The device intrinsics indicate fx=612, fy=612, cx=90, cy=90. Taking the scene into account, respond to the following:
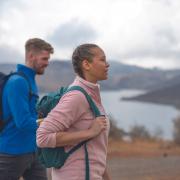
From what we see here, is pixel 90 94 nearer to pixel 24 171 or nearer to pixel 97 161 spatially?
pixel 97 161

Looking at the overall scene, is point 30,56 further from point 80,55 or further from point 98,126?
point 98,126

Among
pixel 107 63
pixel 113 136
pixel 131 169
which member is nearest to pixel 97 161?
pixel 107 63

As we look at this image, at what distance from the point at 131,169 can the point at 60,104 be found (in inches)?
436

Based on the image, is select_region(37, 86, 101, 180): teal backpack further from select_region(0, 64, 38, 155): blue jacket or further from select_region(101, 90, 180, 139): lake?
select_region(0, 64, 38, 155): blue jacket

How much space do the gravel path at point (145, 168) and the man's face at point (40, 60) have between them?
7.71m

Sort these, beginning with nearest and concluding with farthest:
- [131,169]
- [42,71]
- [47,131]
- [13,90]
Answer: [47,131] → [13,90] → [42,71] → [131,169]

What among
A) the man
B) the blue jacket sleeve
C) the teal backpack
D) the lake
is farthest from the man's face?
the teal backpack

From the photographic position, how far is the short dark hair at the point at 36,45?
4254 millimetres

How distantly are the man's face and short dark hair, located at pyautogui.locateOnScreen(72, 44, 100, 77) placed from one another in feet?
3.56

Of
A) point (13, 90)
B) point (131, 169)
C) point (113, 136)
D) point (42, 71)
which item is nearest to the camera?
point (13, 90)

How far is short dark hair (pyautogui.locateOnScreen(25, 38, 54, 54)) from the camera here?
4254 mm

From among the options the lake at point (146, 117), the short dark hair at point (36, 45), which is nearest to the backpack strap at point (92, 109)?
the lake at point (146, 117)

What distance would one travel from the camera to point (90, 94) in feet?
10.5

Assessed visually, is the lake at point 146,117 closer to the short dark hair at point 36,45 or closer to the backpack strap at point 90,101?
the backpack strap at point 90,101
